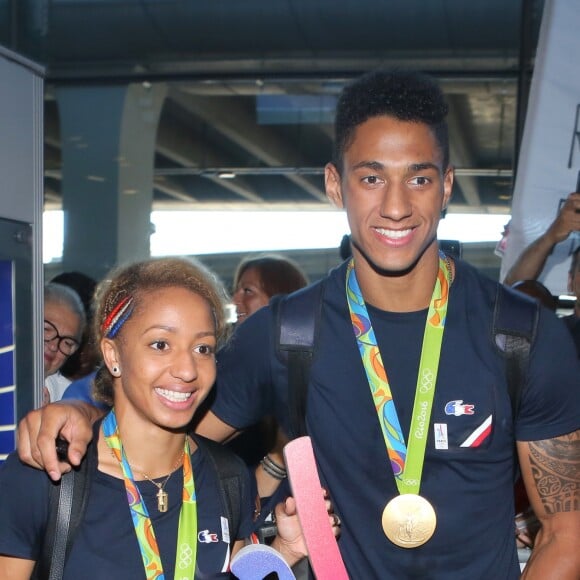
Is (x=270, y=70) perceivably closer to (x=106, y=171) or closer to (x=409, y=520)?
(x=106, y=171)

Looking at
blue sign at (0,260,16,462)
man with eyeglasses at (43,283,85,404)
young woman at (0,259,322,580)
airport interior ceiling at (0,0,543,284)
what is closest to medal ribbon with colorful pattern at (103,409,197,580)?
young woman at (0,259,322,580)

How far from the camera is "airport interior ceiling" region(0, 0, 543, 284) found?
7.23 m

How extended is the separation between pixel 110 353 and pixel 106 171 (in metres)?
5.71

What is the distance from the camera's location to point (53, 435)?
2244 mm

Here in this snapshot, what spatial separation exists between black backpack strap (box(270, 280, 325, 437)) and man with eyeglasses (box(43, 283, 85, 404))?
5.25ft

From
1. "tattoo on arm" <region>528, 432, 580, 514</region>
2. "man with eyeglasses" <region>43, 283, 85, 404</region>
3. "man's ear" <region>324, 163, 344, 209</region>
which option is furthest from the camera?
"man with eyeglasses" <region>43, 283, 85, 404</region>

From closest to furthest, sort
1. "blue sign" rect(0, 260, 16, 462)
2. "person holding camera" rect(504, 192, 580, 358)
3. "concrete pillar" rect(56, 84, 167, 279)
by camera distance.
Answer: "blue sign" rect(0, 260, 16, 462), "person holding camera" rect(504, 192, 580, 358), "concrete pillar" rect(56, 84, 167, 279)

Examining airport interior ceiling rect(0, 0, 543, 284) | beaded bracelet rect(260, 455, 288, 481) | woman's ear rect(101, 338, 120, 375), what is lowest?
beaded bracelet rect(260, 455, 288, 481)

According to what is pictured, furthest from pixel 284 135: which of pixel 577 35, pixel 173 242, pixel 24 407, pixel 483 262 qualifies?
pixel 24 407

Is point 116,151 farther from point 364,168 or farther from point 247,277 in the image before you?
point 364,168

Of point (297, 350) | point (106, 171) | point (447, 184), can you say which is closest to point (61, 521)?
point (297, 350)

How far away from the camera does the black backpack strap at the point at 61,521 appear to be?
2.19 m

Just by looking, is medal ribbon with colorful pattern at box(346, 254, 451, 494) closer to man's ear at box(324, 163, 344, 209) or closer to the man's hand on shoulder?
man's ear at box(324, 163, 344, 209)

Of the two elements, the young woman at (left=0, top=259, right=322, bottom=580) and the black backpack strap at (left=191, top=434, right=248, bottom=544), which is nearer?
the young woman at (left=0, top=259, right=322, bottom=580)
